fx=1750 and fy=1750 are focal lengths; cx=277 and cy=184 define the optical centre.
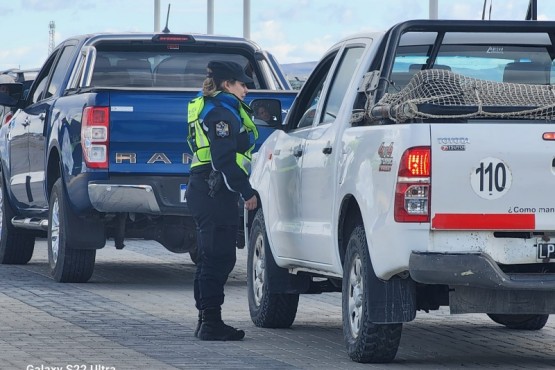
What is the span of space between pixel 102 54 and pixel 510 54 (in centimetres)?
601

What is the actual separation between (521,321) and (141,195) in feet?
12.6

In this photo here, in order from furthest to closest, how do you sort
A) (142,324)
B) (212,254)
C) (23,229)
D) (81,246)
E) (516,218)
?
1. (23,229)
2. (81,246)
3. (142,324)
4. (212,254)
5. (516,218)

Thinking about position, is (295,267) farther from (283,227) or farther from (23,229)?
(23,229)

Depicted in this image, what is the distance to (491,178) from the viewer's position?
9.04 metres

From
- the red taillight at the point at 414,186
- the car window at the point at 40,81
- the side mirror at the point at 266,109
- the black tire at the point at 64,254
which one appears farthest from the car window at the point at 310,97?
the car window at the point at 40,81

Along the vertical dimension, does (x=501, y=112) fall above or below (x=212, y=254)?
above

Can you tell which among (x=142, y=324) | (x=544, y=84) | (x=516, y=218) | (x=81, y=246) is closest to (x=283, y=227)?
(x=142, y=324)

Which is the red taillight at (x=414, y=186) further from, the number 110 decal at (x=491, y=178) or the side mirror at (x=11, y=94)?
the side mirror at (x=11, y=94)

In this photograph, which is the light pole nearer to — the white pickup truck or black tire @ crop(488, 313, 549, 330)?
black tire @ crop(488, 313, 549, 330)

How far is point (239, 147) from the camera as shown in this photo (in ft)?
37.2

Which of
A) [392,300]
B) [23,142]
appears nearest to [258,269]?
[392,300]

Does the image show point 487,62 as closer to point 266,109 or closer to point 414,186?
point 266,109

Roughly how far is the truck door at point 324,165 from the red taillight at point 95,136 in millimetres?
3690

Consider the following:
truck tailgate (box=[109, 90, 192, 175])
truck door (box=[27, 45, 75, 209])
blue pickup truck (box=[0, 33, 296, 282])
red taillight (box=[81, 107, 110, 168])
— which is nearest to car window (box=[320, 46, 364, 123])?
blue pickup truck (box=[0, 33, 296, 282])
